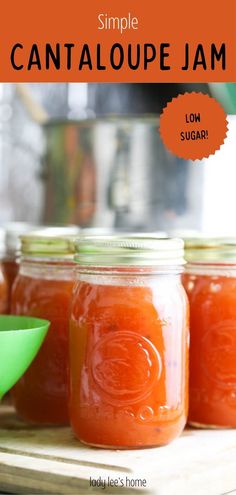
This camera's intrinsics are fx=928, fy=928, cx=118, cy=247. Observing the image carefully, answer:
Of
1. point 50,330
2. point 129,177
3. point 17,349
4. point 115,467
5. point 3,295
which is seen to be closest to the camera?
point 115,467

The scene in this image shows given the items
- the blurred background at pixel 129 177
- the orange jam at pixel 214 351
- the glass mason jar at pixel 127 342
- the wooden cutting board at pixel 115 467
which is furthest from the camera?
the blurred background at pixel 129 177

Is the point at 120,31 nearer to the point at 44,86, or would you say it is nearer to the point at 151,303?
the point at 151,303

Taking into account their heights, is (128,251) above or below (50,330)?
above

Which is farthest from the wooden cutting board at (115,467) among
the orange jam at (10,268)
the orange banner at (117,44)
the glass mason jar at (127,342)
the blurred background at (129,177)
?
the blurred background at (129,177)

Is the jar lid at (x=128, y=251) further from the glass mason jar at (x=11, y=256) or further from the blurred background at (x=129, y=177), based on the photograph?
the blurred background at (x=129, y=177)

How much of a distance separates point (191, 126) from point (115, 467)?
51 centimetres

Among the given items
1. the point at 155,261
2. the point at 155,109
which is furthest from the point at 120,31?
the point at 155,109

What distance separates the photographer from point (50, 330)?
128 centimetres

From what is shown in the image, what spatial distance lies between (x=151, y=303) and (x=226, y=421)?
0.23 m

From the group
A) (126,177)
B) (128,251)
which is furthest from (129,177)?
(128,251)

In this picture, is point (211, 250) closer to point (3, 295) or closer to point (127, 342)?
point (127, 342)

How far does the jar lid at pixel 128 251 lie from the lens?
3.73 feet

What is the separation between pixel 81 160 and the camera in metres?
1.97

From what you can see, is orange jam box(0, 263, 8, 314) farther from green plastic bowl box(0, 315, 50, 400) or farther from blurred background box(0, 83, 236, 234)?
blurred background box(0, 83, 236, 234)
